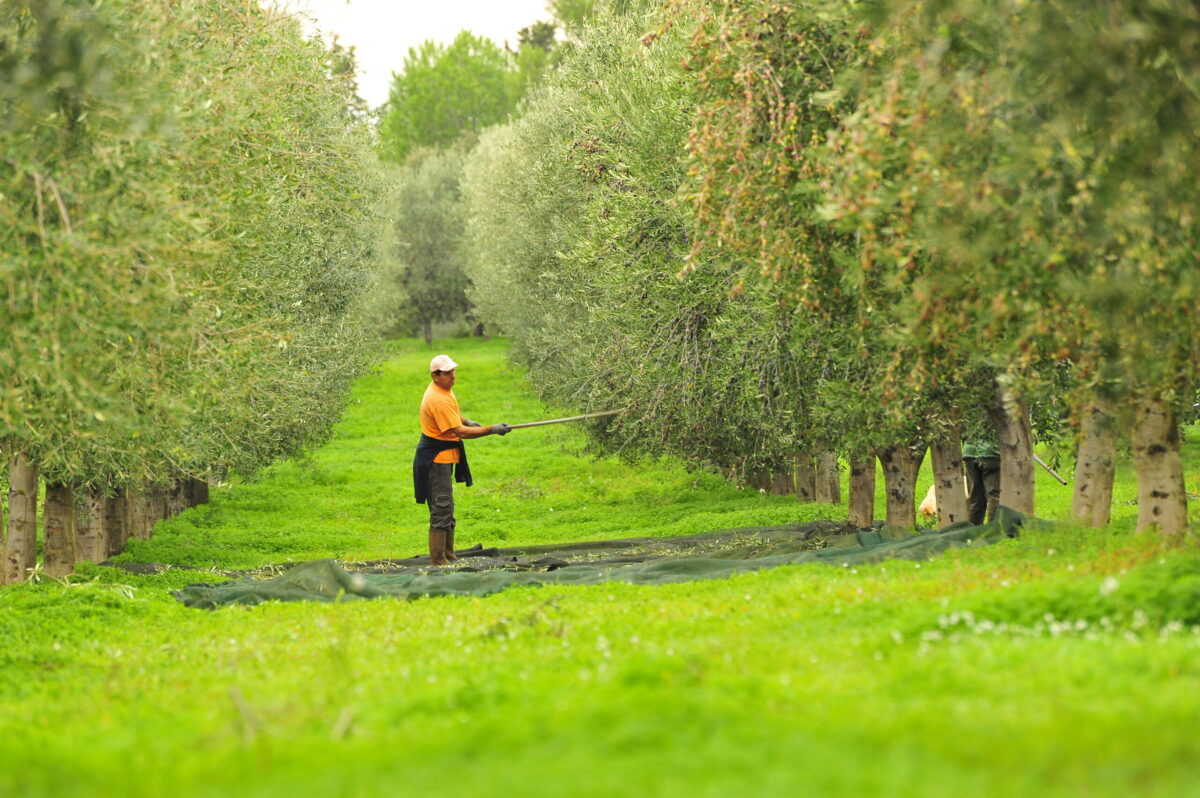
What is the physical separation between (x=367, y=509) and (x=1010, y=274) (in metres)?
27.1

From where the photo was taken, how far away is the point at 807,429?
18.0 meters

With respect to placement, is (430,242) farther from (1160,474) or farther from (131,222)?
(131,222)

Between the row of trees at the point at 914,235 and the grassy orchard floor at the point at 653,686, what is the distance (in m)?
1.95

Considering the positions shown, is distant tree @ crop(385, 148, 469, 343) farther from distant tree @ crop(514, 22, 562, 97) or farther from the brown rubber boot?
the brown rubber boot

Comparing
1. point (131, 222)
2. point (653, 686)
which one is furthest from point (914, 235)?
point (131, 222)

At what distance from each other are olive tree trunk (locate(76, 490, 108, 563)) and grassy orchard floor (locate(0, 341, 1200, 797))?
8993 millimetres

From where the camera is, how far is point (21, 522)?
61.3ft

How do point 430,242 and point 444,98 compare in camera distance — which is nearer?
point 430,242

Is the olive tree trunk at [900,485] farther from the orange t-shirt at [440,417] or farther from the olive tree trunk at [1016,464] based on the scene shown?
the orange t-shirt at [440,417]

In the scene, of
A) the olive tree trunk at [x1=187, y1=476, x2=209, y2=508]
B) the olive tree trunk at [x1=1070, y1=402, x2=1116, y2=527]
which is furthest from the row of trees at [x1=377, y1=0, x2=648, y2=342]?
the olive tree trunk at [x1=1070, y1=402, x2=1116, y2=527]

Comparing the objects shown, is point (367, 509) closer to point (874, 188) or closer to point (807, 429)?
point (807, 429)

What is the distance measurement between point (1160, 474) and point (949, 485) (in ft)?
21.4

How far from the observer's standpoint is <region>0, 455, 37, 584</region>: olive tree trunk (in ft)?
59.8

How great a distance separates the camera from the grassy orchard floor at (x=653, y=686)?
5441 millimetres
